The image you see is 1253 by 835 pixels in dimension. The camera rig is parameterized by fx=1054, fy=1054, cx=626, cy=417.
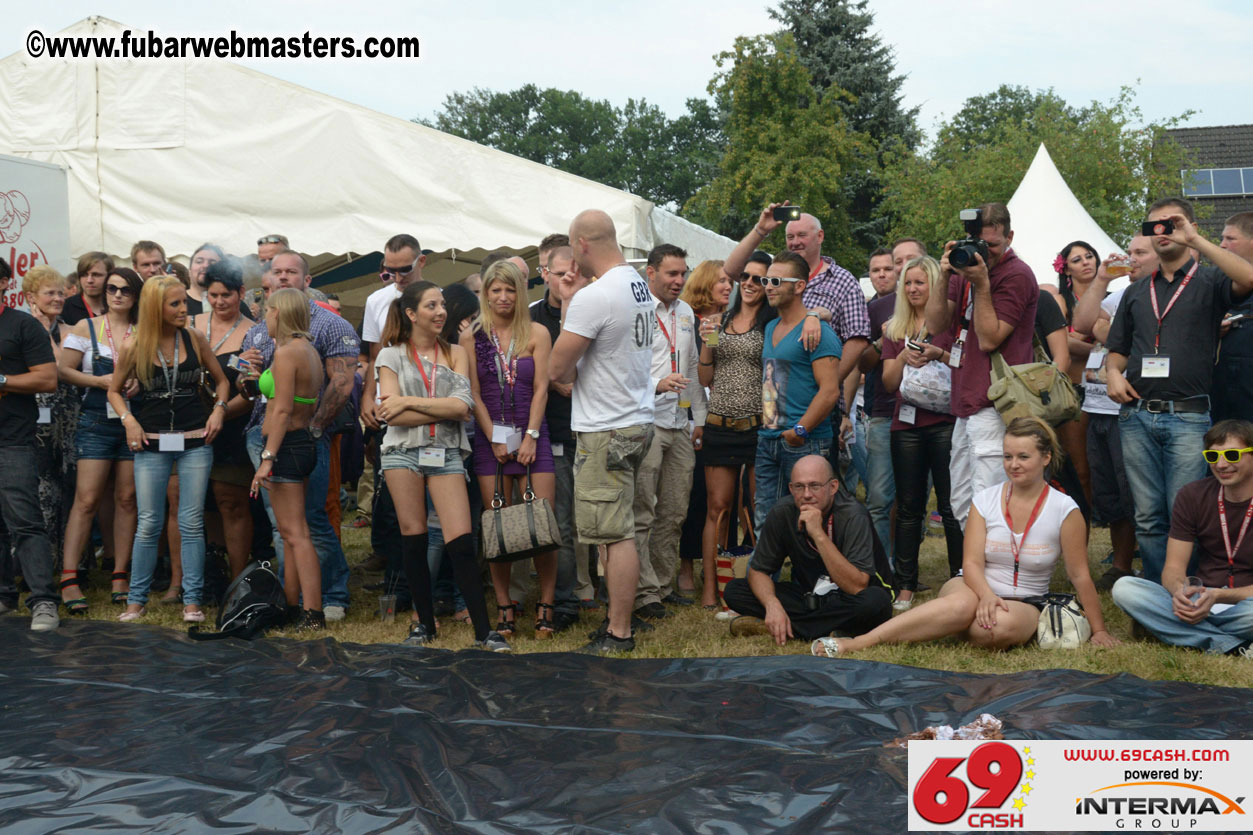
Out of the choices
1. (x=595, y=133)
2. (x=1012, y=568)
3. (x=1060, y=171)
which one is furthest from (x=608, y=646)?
(x=595, y=133)

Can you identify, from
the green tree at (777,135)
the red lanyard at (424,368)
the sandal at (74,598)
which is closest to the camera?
the red lanyard at (424,368)

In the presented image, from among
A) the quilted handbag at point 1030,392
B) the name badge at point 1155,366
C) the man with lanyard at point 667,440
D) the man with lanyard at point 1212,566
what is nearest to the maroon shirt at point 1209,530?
the man with lanyard at point 1212,566

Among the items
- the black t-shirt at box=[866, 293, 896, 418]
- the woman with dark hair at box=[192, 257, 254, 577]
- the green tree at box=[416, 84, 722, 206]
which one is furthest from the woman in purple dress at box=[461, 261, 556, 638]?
the green tree at box=[416, 84, 722, 206]

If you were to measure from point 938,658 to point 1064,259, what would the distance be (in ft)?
11.3

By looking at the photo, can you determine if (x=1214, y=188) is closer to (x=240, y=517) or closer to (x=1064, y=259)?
(x=1064, y=259)

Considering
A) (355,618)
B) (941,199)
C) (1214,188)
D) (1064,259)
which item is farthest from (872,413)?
(1214,188)

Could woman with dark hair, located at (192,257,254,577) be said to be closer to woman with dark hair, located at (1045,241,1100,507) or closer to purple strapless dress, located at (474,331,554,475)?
purple strapless dress, located at (474,331,554,475)

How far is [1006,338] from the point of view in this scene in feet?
17.1

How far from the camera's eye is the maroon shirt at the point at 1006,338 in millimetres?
5191

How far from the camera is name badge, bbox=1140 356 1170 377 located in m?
4.89

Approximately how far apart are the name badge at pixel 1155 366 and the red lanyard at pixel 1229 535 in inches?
23.9

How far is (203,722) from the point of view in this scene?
376 centimetres

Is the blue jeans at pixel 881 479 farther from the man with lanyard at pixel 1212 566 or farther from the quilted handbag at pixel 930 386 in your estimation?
the man with lanyard at pixel 1212 566

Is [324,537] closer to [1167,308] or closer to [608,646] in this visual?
[608,646]
